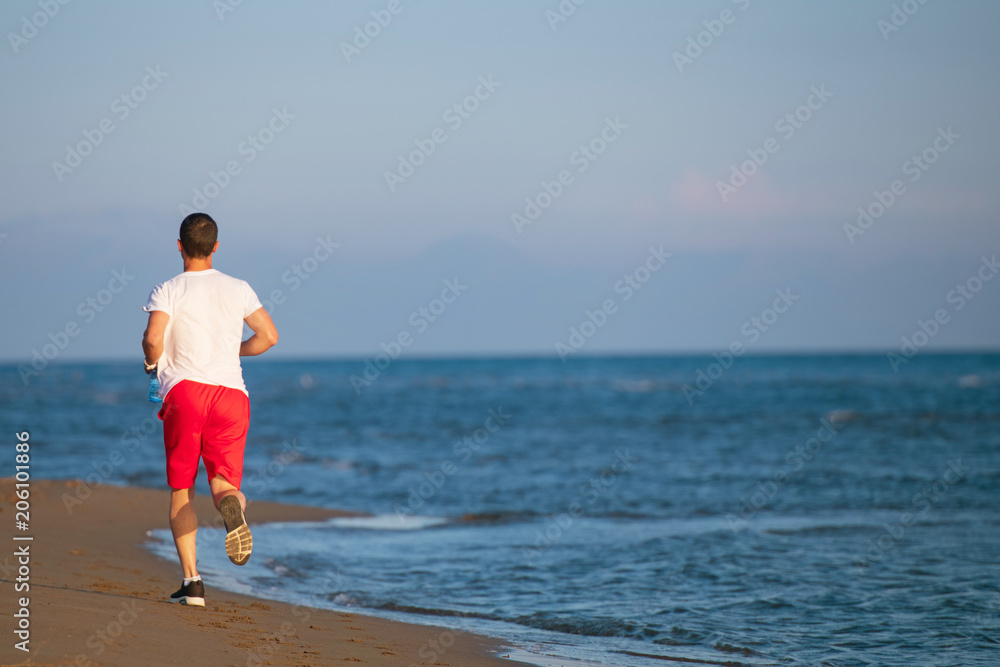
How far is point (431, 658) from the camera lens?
4.10 metres

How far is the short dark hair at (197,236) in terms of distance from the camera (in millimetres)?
4039

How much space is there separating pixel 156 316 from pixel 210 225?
0.51 metres

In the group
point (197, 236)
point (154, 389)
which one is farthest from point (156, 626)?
point (197, 236)

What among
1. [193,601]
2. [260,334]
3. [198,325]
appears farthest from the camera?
[193,601]

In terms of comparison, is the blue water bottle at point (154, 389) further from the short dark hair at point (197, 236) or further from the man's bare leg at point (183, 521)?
the short dark hair at point (197, 236)

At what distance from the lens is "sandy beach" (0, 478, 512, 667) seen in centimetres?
341

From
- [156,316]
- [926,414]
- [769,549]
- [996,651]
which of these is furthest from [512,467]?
[926,414]

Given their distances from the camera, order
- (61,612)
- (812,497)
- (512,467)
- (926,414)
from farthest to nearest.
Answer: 1. (926,414)
2. (512,467)
3. (812,497)
4. (61,612)

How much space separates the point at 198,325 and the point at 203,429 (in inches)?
19.3

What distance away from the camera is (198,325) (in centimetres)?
396

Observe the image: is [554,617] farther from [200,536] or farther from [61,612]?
[200,536]

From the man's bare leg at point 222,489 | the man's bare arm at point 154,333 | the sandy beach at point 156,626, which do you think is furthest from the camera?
the man's bare leg at point 222,489

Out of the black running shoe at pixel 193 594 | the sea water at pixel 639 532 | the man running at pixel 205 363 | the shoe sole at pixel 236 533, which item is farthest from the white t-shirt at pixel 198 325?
the sea water at pixel 639 532

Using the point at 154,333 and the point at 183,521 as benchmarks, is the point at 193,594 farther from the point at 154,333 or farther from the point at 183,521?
the point at 154,333
